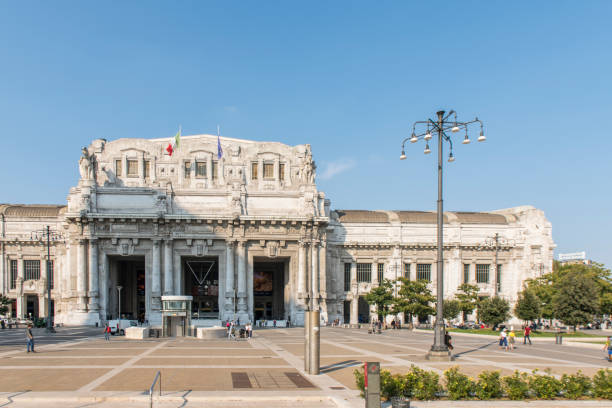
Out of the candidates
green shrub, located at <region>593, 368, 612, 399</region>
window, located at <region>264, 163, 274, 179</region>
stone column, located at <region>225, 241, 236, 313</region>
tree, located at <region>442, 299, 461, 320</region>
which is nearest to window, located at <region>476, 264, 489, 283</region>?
tree, located at <region>442, 299, 461, 320</region>

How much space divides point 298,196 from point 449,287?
2692 cm

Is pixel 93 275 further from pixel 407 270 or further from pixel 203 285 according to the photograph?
pixel 407 270

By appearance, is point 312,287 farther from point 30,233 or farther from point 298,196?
point 30,233

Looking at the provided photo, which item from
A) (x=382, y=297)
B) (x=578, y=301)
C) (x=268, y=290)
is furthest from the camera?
(x=268, y=290)

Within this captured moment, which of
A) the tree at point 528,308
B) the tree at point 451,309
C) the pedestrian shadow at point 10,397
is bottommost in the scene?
the tree at point 451,309

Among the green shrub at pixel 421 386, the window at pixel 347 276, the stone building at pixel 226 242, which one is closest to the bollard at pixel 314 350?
the green shrub at pixel 421 386

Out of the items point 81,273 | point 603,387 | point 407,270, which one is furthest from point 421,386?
point 407,270

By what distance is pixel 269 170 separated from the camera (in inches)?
3167

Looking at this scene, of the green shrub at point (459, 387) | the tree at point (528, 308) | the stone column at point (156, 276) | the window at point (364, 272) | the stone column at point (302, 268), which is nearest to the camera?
the green shrub at point (459, 387)

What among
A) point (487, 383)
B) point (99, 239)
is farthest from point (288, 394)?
point (99, 239)

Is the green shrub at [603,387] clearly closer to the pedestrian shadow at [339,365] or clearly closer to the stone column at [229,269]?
the pedestrian shadow at [339,365]

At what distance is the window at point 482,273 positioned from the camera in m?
86.3

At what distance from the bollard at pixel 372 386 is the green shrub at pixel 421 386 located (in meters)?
3.01

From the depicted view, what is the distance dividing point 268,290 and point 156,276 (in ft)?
57.0
